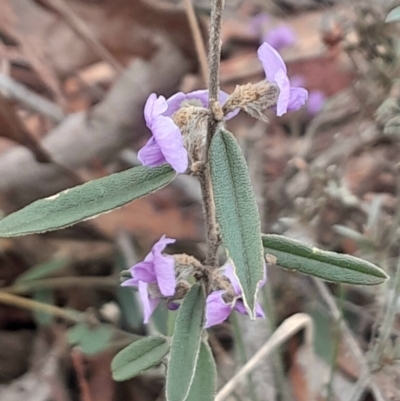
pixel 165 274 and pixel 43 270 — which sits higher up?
pixel 43 270

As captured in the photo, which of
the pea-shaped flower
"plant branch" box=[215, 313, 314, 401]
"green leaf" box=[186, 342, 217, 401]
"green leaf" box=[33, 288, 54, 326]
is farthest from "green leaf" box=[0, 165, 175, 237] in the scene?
"green leaf" box=[33, 288, 54, 326]

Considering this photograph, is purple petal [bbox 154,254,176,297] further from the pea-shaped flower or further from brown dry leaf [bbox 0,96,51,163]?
brown dry leaf [bbox 0,96,51,163]

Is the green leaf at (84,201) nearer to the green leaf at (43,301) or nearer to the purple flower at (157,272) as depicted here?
the purple flower at (157,272)

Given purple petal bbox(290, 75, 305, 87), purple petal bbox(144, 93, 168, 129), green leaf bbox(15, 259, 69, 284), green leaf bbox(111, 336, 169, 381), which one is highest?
purple petal bbox(290, 75, 305, 87)

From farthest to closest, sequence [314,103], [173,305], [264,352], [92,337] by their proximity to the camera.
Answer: [314,103], [92,337], [264,352], [173,305]

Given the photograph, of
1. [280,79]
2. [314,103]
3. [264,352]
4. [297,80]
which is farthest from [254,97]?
[297,80]

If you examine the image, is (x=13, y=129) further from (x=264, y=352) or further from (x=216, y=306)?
(x=216, y=306)

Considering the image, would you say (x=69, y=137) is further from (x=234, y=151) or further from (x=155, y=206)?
(x=234, y=151)
